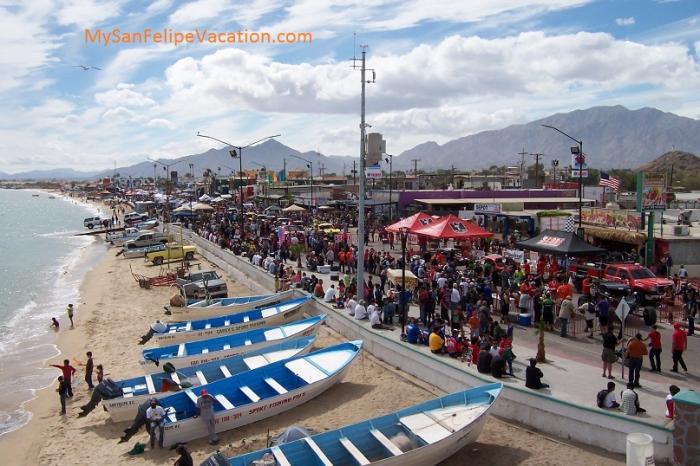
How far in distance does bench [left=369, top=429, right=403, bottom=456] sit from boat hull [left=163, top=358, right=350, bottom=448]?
3826 millimetres

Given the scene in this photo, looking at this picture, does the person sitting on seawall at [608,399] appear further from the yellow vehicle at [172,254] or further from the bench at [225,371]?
the yellow vehicle at [172,254]

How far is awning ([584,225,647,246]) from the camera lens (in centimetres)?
2700

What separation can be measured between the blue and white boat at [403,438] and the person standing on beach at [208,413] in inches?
128

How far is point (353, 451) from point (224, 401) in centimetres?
471

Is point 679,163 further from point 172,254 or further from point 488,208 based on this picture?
point 172,254

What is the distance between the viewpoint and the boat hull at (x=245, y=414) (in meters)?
13.2

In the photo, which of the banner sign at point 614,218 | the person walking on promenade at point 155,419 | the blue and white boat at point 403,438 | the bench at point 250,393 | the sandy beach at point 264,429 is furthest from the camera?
the banner sign at point 614,218

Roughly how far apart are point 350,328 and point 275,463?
9.90 meters

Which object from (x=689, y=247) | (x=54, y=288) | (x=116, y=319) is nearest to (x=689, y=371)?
(x=689, y=247)

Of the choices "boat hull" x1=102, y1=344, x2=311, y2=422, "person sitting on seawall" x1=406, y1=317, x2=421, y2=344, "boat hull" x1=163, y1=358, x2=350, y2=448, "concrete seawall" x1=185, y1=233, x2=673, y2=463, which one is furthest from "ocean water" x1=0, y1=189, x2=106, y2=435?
"person sitting on seawall" x1=406, y1=317, x2=421, y2=344

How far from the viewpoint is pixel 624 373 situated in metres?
13.9

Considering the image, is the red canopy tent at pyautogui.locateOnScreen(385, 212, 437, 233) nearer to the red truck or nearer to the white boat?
the white boat

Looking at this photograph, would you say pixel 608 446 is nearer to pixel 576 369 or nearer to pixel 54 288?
pixel 576 369

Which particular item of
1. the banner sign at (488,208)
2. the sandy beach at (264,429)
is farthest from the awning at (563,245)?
the banner sign at (488,208)
